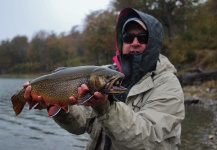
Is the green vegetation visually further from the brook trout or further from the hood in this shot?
the brook trout

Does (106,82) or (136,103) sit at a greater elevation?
(106,82)

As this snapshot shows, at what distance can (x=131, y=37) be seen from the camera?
13.6 feet

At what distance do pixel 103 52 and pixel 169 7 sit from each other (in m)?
15.7

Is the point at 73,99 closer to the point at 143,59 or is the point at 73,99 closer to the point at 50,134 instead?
the point at 143,59

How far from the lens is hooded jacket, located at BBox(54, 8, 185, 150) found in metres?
2.99

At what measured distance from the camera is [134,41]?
4.08 metres

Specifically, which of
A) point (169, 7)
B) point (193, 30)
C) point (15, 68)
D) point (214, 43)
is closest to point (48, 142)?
point (214, 43)

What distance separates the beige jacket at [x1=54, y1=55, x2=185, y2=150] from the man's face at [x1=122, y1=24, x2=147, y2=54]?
1.01ft

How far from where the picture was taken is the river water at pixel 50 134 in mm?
11375

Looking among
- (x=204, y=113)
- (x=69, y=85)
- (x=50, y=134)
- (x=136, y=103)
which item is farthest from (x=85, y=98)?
(x=204, y=113)

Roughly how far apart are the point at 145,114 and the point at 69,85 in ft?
2.64

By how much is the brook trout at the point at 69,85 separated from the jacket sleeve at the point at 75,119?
1.53ft

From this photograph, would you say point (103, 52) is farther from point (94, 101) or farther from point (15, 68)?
point (94, 101)

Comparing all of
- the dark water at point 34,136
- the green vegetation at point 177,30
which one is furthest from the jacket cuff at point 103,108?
the green vegetation at point 177,30
